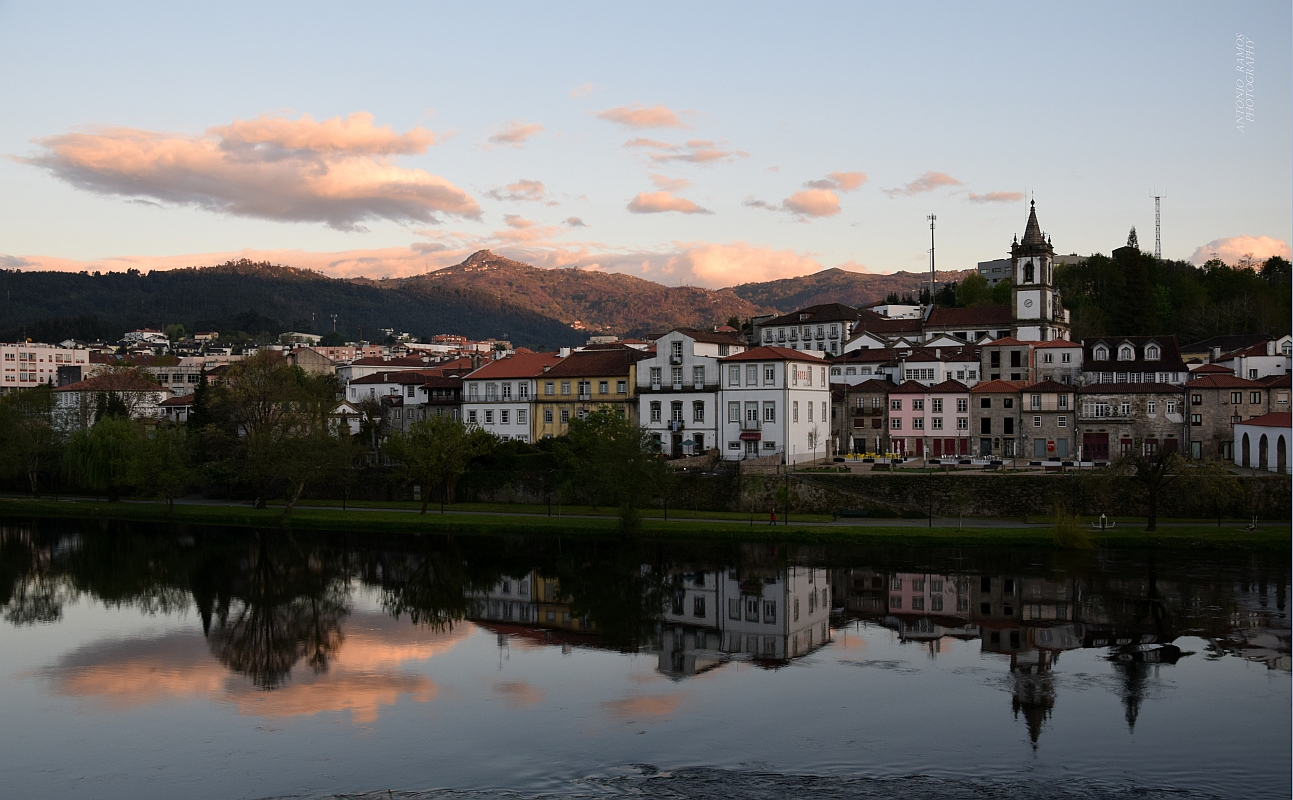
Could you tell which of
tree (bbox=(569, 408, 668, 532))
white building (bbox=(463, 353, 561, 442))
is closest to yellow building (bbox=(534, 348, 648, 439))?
white building (bbox=(463, 353, 561, 442))

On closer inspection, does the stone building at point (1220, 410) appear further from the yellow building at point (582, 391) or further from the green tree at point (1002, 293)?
the green tree at point (1002, 293)

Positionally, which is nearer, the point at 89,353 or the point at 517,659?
the point at 517,659

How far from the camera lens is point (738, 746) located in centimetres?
2130

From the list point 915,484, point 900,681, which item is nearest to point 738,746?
point 900,681

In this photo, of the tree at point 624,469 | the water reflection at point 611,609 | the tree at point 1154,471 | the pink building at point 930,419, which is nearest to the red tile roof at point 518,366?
the tree at point 624,469

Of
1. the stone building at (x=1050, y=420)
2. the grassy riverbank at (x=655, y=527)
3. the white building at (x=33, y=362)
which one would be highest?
the white building at (x=33, y=362)

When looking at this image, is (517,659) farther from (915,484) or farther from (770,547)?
(915,484)

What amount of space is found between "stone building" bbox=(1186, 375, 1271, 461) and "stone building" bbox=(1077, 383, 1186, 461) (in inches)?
27.8

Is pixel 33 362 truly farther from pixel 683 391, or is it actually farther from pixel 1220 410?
pixel 1220 410

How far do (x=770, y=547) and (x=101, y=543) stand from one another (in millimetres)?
31083

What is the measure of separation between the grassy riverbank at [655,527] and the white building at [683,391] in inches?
361

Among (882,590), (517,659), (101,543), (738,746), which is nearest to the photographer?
(738,746)

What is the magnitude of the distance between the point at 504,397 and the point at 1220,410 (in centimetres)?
4110

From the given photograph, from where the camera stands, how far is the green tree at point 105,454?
197 ft
